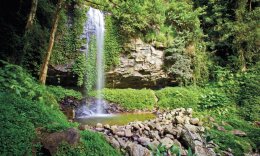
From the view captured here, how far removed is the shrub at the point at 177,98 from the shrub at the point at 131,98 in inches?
16.3

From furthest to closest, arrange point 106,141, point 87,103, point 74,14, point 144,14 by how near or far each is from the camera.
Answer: point 144,14
point 74,14
point 87,103
point 106,141

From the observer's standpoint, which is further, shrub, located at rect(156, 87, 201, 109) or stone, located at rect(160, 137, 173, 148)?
shrub, located at rect(156, 87, 201, 109)

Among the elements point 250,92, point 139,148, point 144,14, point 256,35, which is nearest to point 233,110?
point 250,92

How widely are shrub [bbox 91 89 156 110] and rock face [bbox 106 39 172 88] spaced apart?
0.69 m

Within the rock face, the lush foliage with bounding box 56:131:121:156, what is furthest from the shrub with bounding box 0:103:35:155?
the rock face

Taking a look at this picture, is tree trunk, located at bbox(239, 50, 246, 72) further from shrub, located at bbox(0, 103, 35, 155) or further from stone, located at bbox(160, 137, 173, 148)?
shrub, located at bbox(0, 103, 35, 155)

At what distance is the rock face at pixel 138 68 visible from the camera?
1220 cm

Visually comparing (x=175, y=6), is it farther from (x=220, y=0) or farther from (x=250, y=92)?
(x=250, y=92)

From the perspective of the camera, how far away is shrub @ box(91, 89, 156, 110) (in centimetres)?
1128

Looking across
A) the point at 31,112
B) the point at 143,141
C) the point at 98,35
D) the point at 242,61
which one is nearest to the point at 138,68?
the point at 98,35

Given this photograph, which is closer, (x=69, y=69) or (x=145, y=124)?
(x=145, y=124)

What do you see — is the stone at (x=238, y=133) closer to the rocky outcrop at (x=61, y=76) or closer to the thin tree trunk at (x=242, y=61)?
the thin tree trunk at (x=242, y=61)

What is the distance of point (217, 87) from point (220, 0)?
17.1 ft

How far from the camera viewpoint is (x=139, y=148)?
15.5 ft
